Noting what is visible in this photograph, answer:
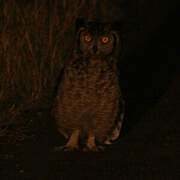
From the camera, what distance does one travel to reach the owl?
3.94m

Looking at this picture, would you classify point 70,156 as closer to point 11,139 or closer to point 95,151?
point 95,151

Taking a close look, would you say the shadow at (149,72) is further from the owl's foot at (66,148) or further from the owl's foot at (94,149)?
the owl's foot at (66,148)

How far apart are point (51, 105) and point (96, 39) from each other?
3.24ft

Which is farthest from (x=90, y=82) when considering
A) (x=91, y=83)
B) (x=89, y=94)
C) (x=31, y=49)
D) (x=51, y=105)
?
(x=31, y=49)

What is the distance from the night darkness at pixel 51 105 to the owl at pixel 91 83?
11.9 inches

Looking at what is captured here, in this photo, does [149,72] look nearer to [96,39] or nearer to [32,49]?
[32,49]

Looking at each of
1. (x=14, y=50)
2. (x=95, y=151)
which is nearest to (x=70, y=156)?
(x=95, y=151)

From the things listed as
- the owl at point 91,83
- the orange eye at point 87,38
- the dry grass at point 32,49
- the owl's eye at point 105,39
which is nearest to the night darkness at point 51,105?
the dry grass at point 32,49

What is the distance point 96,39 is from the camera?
3.89 meters

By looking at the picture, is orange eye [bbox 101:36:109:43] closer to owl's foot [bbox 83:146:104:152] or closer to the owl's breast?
the owl's breast

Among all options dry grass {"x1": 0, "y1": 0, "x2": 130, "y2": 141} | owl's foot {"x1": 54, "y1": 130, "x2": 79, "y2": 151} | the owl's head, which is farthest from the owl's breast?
dry grass {"x1": 0, "y1": 0, "x2": 130, "y2": 141}

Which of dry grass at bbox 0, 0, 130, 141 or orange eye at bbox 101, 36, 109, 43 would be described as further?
dry grass at bbox 0, 0, 130, 141

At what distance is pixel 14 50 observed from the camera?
4902 millimetres

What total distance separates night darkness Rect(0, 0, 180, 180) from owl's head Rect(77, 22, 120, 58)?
1.17ft
